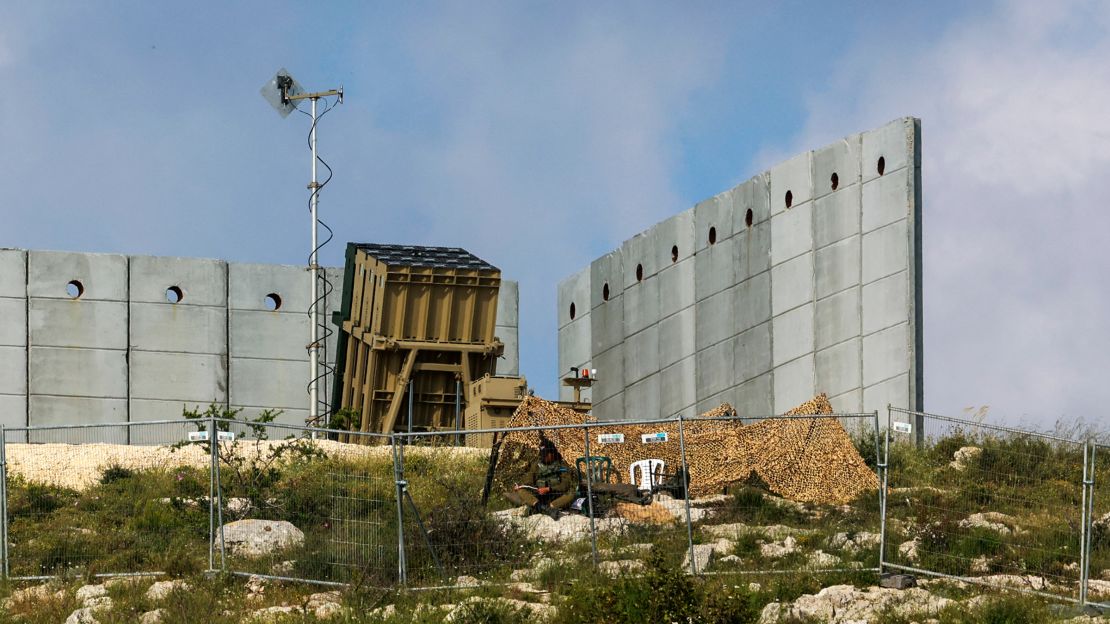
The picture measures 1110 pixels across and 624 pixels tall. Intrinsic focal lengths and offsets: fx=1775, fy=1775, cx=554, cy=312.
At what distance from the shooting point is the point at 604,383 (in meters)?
39.6

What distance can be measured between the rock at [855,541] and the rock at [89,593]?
24.3 ft

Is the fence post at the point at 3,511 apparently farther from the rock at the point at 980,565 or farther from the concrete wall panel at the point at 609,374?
the concrete wall panel at the point at 609,374

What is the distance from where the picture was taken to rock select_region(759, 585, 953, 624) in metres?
16.0

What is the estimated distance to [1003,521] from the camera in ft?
58.0

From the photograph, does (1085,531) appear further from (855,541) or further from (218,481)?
(218,481)

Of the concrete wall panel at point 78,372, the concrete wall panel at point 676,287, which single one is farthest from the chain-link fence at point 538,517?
the concrete wall panel at point 78,372

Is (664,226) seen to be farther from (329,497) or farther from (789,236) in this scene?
(329,497)

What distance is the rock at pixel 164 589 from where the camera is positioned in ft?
57.1

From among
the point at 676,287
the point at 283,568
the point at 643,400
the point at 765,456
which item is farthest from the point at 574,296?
the point at 283,568

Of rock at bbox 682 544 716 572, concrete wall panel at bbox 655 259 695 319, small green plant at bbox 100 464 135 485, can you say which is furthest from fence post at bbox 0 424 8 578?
concrete wall panel at bbox 655 259 695 319

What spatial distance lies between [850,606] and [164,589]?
6.70 metres

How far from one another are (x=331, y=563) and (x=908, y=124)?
1504cm

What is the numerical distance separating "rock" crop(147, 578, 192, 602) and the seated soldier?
3928 millimetres

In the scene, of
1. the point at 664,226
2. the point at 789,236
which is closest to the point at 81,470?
the point at 789,236
